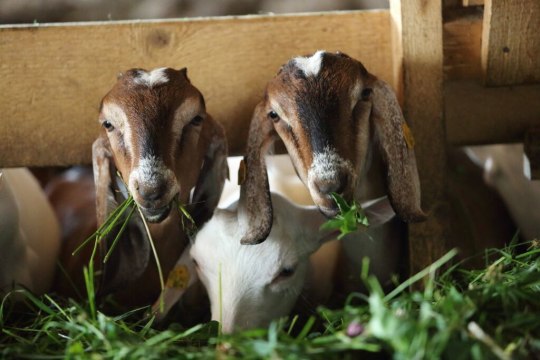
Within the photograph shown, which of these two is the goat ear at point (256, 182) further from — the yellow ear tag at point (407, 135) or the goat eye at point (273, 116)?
the yellow ear tag at point (407, 135)

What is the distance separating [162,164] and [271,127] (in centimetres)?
46

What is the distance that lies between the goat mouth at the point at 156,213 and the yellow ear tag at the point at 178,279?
0.51 m

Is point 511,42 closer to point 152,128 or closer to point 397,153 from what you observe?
point 397,153

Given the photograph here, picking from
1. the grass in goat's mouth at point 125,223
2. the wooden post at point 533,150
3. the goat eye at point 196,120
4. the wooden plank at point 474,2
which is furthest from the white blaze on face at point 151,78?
the wooden post at point 533,150

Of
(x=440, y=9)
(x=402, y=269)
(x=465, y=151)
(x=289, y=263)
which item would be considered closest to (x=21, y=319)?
(x=289, y=263)

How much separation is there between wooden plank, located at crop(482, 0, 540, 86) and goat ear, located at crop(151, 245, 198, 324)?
144 centimetres

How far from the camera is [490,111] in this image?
3.48 meters

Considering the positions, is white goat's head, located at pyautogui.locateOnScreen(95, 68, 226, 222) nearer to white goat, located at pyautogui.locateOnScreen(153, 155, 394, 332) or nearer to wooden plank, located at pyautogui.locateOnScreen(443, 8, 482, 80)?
white goat, located at pyautogui.locateOnScreen(153, 155, 394, 332)

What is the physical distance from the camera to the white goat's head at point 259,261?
302 centimetres

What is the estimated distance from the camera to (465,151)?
5004 millimetres

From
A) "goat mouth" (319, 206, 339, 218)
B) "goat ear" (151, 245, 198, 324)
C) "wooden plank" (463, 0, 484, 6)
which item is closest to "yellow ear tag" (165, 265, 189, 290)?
"goat ear" (151, 245, 198, 324)

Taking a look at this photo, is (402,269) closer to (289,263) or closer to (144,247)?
(289,263)

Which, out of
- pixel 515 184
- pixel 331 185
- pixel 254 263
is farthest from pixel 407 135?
pixel 515 184

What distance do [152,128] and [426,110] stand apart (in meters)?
1.12
